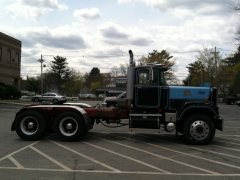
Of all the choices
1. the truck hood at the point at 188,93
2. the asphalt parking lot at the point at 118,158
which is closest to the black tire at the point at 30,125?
the asphalt parking lot at the point at 118,158

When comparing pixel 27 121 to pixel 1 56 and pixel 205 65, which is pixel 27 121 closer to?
pixel 1 56

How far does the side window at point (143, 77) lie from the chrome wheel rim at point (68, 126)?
2.62m

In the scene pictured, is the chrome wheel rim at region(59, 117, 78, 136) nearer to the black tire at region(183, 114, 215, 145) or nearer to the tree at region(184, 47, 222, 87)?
the black tire at region(183, 114, 215, 145)

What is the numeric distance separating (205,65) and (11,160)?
163 feet

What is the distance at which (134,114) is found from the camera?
9.30 meters

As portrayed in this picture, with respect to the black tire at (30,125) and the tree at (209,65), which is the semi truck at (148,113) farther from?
the tree at (209,65)

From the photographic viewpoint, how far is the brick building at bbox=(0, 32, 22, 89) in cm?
3788

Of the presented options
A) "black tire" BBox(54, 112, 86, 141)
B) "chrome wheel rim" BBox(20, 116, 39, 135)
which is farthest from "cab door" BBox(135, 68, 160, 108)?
"chrome wheel rim" BBox(20, 116, 39, 135)

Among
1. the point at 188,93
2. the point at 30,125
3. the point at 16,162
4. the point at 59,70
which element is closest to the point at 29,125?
the point at 30,125

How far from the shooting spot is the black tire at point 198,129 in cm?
902

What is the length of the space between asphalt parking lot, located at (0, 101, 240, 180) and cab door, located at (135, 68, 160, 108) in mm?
1359

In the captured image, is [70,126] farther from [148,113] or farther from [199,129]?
[199,129]

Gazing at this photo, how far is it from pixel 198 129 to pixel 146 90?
2133 mm

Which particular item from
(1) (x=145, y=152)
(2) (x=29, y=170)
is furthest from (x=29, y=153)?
(1) (x=145, y=152)
